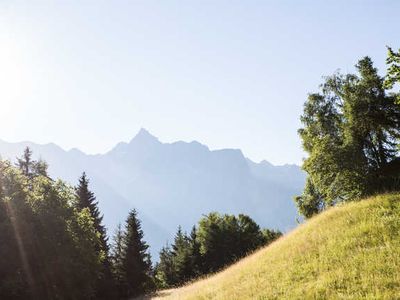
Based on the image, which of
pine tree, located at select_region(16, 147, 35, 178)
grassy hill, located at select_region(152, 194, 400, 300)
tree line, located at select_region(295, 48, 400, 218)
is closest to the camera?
grassy hill, located at select_region(152, 194, 400, 300)

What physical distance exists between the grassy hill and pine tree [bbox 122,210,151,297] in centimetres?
3965

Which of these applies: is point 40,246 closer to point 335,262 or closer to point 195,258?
point 335,262

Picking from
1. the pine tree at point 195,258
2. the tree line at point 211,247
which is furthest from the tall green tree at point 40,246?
the pine tree at point 195,258

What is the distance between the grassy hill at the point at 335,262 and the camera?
1463 centimetres

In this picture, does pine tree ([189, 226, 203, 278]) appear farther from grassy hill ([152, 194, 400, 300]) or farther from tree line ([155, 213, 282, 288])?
grassy hill ([152, 194, 400, 300])

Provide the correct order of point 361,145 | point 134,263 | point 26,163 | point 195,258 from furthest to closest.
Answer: point 195,258
point 134,263
point 26,163
point 361,145

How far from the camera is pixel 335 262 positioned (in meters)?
17.6

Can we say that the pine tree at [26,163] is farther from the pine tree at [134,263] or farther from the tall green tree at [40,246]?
the tall green tree at [40,246]

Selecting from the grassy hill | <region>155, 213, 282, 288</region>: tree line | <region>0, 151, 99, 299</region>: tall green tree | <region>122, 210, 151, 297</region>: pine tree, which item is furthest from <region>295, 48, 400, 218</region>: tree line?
<region>155, 213, 282, 288</region>: tree line

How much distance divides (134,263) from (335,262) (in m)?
47.3

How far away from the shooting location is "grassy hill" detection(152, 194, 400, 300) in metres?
14.6

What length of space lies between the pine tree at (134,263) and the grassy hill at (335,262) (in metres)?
39.7

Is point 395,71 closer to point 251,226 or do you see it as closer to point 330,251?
point 330,251

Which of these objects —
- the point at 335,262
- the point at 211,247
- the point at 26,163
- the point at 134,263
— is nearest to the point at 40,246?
the point at 335,262
